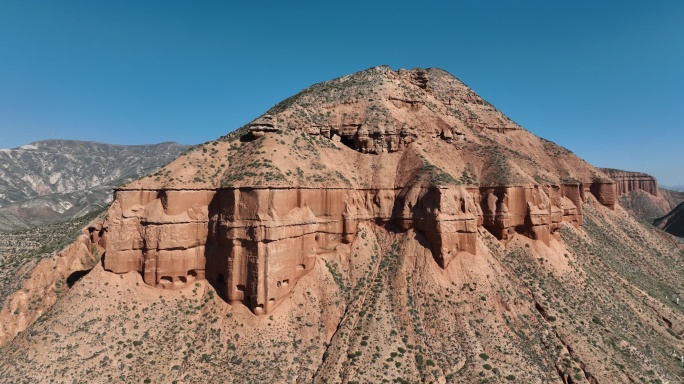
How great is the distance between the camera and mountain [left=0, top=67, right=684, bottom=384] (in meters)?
30.9

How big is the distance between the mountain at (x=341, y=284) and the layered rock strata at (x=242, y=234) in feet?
0.50

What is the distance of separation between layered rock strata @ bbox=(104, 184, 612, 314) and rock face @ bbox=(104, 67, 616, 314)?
109mm

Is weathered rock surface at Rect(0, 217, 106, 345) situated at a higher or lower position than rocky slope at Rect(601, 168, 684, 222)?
lower

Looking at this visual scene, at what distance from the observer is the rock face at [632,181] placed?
148312 millimetres

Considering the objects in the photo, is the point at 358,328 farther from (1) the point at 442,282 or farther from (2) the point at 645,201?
(2) the point at 645,201

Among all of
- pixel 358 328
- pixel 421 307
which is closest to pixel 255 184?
pixel 358 328

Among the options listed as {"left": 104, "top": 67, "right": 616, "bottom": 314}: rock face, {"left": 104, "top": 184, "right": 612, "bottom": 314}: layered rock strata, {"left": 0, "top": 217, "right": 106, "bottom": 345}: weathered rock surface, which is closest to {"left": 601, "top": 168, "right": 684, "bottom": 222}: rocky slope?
{"left": 104, "top": 67, "right": 616, "bottom": 314}: rock face

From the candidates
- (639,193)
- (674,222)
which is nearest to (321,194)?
(674,222)

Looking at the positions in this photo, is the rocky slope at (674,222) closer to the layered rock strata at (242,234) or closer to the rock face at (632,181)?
the rock face at (632,181)

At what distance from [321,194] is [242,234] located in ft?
32.6

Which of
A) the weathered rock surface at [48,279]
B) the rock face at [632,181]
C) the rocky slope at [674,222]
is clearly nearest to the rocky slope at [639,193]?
the rock face at [632,181]

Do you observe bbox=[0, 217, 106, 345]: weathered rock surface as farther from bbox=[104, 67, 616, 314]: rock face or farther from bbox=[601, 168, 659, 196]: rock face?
bbox=[601, 168, 659, 196]: rock face

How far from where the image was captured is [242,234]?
112 ft

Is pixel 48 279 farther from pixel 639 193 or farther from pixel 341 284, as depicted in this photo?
pixel 639 193
